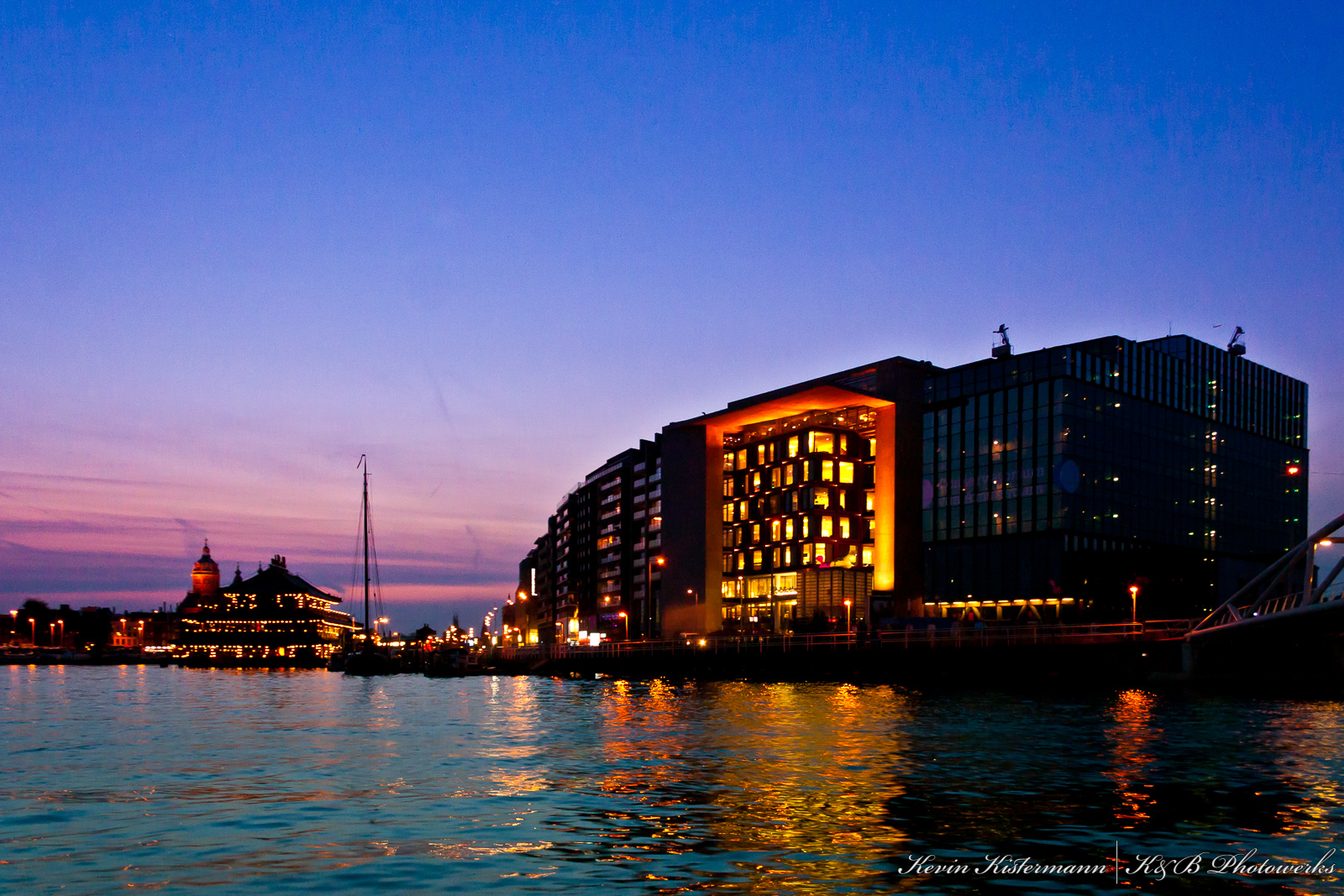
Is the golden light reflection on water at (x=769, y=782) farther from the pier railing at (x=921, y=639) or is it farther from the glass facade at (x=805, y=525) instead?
the glass facade at (x=805, y=525)

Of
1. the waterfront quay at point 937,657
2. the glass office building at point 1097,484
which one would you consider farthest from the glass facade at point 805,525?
the waterfront quay at point 937,657

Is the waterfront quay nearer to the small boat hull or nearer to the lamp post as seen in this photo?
the small boat hull

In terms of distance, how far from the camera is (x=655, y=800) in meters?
25.9

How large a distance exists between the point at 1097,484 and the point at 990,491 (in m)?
11.9

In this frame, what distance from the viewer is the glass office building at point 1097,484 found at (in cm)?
11994

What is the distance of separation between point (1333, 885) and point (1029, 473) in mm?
111334

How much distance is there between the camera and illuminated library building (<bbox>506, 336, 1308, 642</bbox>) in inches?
4788

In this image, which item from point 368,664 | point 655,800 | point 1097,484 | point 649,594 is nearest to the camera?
point 655,800

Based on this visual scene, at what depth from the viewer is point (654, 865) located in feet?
60.3

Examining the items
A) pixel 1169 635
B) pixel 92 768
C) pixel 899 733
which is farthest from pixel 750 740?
pixel 1169 635

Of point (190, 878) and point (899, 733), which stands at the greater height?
point (190, 878)

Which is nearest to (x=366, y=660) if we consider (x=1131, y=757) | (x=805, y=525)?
(x=805, y=525)

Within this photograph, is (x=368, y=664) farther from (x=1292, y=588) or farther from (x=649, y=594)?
(x=1292, y=588)

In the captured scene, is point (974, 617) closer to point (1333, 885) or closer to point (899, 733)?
point (899, 733)
